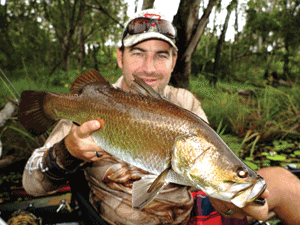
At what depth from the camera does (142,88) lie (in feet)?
3.95

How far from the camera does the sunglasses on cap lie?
2.06 meters

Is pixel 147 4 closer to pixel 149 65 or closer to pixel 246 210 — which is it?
pixel 149 65

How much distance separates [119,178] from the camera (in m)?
1.71

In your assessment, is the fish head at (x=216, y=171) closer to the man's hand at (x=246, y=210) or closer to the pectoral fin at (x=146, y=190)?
the pectoral fin at (x=146, y=190)

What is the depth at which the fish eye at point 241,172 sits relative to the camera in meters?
0.93

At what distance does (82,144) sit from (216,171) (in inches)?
34.9

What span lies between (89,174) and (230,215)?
3.98 feet

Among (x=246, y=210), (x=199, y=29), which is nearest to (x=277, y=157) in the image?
(x=199, y=29)

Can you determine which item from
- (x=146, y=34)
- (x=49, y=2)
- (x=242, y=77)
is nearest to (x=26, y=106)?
(x=146, y=34)

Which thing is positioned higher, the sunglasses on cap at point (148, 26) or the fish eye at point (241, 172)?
the sunglasses on cap at point (148, 26)

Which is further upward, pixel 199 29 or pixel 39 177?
pixel 199 29

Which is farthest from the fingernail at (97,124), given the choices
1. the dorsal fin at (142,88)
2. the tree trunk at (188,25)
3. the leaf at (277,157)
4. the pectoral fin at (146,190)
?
the leaf at (277,157)

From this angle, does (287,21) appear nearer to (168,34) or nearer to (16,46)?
(168,34)

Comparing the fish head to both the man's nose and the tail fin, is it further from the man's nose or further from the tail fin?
the man's nose
